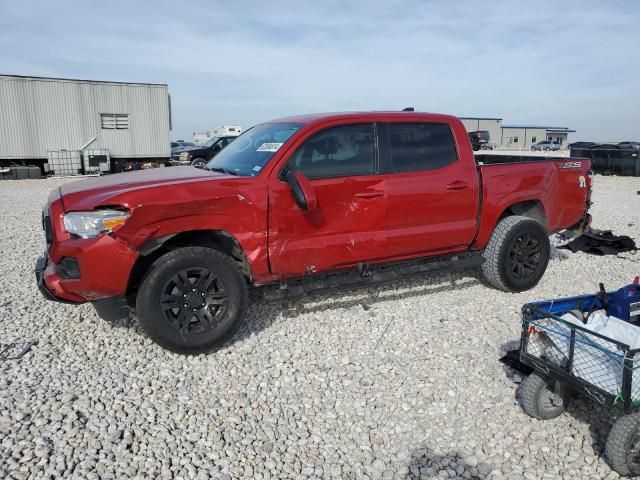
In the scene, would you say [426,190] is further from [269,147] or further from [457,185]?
[269,147]

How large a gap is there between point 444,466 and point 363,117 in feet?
9.84

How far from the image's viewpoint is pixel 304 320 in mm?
4703

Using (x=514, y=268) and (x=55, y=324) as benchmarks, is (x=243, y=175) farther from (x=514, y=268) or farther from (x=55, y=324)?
(x=514, y=268)

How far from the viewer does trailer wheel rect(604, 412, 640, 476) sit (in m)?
2.67

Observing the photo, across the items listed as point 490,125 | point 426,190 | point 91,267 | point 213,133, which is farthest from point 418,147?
point 490,125

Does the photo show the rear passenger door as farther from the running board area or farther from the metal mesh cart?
the metal mesh cart

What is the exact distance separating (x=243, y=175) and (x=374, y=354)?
1819 millimetres

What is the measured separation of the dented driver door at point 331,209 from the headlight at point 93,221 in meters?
1.14

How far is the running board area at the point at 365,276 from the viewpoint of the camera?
432cm

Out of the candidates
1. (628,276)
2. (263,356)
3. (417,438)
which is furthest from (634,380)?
(628,276)

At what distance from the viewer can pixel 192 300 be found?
390 cm

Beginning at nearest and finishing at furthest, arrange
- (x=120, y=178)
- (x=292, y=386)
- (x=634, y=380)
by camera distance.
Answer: (x=634, y=380)
(x=292, y=386)
(x=120, y=178)

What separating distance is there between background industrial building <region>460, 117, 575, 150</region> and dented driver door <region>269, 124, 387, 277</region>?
72.1 metres

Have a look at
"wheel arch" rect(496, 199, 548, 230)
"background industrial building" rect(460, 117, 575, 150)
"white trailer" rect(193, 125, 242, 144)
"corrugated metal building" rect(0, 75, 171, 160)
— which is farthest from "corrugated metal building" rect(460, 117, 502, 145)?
"wheel arch" rect(496, 199, 548, 230)
